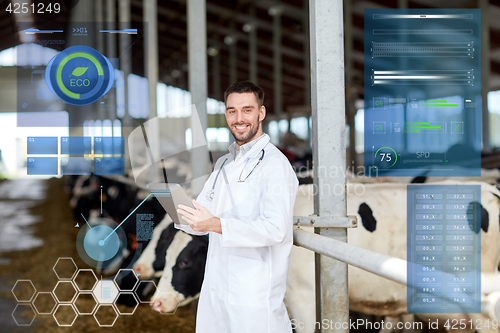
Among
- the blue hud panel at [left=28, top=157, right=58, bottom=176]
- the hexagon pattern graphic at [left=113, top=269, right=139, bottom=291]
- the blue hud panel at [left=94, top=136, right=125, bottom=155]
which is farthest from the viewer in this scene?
the hexagon pattern graphic at [left=113, top=269, right=139, bottom=291]

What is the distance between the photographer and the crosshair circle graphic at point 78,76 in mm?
2271

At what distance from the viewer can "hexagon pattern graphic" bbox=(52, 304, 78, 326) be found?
2928mm

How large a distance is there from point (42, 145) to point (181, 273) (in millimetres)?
1189

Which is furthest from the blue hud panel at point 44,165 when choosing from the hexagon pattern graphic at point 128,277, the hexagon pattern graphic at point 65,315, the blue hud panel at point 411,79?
the blue hud panel at point 411,79

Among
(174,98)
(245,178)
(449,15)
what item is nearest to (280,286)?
(245,178)

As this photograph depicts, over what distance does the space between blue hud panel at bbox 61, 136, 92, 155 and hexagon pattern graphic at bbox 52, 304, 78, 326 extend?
3.86 feet

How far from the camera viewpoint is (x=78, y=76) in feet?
7.62

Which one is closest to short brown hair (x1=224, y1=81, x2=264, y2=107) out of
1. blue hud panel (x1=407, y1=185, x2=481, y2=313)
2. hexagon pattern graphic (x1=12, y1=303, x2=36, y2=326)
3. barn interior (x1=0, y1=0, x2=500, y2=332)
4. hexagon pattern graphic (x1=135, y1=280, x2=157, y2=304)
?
barn interior (x1=0, y1=0, x2=500, y2=332)

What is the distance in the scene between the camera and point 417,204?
186 cm

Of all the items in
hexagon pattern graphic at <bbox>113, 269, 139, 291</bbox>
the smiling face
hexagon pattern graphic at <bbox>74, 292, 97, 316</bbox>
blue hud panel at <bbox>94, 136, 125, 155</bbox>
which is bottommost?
hexagon pattern graphic at <bbox>74, 292, 97, 316</bbox>

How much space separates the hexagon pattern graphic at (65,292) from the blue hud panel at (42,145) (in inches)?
64.5

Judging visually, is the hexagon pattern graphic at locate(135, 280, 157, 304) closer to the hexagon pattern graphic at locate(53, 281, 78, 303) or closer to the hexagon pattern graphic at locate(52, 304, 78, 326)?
the hexagon pattern graphic at locate(52, 304, 78, 326)

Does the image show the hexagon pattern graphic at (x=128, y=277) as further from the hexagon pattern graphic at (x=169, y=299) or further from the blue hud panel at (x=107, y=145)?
the blue hud panel at (x=107, y=145)

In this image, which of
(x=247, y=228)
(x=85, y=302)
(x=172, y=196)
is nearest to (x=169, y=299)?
(x=85, y=302)
